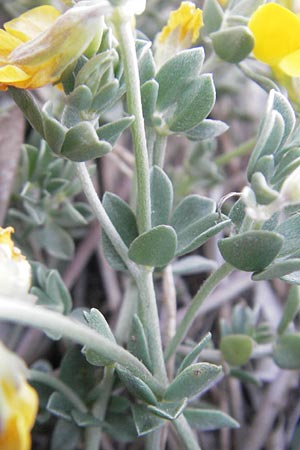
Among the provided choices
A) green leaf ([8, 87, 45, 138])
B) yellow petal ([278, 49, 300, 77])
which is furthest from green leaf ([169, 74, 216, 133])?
green leaf ([8, 87, 45, 138])

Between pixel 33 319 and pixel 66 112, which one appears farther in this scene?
pixel 66 112

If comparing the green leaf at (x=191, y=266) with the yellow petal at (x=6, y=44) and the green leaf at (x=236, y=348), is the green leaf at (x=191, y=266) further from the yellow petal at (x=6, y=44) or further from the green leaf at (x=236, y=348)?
the yellow petal at (x=6, y=44)

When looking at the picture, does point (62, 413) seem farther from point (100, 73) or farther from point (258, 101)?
point (258, 101)

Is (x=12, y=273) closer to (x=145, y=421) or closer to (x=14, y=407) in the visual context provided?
(x=14, y=407)

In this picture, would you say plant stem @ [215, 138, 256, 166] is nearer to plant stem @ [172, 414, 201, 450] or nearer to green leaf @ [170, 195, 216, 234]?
green leaf @ [170, 195, 216, 234]

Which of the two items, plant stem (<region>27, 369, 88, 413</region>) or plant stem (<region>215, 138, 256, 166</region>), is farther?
plant stem (<region>215, 138, 256, 166</region>)

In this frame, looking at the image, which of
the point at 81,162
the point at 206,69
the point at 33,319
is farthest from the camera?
the point at 206,69

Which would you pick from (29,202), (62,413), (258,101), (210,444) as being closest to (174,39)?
(29,202)
